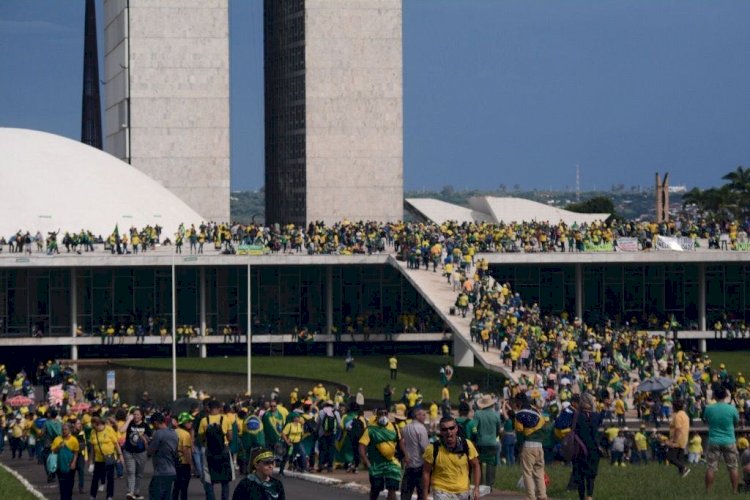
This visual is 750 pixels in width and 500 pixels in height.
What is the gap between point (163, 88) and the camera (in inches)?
3839

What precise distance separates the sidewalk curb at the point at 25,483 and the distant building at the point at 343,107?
65898mm

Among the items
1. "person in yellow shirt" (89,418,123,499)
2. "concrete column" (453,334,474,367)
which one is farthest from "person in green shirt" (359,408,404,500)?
"concrete column" (453,334,474,367)

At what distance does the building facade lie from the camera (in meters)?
96.8

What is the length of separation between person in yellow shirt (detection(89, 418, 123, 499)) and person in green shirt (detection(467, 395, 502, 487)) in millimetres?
5228

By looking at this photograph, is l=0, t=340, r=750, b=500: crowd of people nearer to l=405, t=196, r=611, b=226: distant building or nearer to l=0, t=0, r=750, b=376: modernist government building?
l=0, t=0, r=750, b=376: modernist government building

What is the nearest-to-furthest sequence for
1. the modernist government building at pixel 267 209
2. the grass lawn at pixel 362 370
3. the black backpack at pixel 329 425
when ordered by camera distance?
the black backpack at pixel 329 425 → the grass lawn at pixel 362 370 → the modernist government building at pixel 267 209

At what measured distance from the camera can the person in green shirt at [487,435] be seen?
22.2 m

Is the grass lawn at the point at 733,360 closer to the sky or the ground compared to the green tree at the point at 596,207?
closer to the ground

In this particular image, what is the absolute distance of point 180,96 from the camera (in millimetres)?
97562

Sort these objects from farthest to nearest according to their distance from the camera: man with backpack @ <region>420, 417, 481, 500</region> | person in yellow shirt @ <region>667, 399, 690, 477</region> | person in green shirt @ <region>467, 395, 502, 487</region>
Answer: person in yellow shirt @ <region>667, 399, 690, 477</region>
person in green shirt @ <region>467, 395, 502, 487</region>
man with backpack @ <region>420, 417, 481, 500</region>

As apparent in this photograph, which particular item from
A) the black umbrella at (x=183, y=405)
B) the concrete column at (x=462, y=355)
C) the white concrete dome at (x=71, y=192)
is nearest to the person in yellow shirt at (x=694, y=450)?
the black umbrella at (x=183, y=405)

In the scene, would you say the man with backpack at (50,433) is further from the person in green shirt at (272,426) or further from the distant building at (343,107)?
the distant building at (343,107)

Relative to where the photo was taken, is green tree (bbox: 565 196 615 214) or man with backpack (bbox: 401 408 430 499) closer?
man with backpack (bbox: 401 408 430 499)

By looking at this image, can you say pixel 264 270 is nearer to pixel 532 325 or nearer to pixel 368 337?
pixel 368 337
